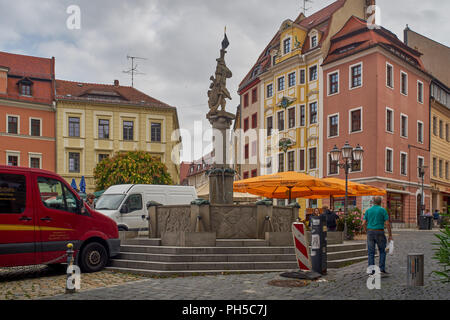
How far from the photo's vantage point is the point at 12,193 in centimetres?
1056

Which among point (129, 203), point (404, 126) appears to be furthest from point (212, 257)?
point (404, 126)

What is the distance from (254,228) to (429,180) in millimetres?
31869

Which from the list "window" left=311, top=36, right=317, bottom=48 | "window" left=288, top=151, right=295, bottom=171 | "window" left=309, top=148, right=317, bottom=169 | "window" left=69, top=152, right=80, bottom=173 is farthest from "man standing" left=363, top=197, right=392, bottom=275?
"window" left=69, top=152, right=80, bottom=173

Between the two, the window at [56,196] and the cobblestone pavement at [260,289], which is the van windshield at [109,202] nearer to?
A: the window at [56,196]

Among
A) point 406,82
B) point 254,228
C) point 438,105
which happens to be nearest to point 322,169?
point 406,82

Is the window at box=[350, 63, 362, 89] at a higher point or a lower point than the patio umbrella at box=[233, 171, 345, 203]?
higher

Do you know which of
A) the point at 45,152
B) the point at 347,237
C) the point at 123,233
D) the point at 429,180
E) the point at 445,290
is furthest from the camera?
the point at 45,152

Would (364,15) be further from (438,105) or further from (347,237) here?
(347,237)

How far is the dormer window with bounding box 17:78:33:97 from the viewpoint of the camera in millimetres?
45438

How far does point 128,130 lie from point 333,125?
811 inches

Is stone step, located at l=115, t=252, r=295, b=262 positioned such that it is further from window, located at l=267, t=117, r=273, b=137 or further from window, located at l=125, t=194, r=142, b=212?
window, located at l=267, t=117, r=273, b=137

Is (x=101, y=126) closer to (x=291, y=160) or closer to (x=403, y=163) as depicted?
(x=291, y=160)

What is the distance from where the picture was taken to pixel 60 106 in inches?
1837

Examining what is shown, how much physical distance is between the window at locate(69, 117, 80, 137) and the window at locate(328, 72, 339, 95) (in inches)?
930
